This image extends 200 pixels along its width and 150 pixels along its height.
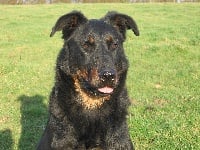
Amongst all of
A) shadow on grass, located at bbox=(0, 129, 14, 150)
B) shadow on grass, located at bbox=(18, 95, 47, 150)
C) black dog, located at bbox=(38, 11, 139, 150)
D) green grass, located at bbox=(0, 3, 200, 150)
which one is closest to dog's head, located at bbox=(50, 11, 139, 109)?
black dog, located at bbox=(38, 11, 139, 150)

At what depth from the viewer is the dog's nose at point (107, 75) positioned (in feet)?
17.1

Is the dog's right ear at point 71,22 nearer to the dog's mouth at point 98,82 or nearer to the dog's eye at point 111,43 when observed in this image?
the dog's eye at point 111,43

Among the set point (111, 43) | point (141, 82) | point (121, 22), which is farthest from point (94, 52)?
point (141, 82)

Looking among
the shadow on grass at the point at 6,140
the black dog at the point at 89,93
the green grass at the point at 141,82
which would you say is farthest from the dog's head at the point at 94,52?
the shadow on grass at the point at 6,140

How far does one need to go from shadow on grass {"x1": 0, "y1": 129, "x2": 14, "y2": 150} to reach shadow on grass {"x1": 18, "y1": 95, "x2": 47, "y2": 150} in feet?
0.64

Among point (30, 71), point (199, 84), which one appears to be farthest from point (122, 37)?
point (30, 71)

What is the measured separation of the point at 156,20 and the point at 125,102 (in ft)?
70.0

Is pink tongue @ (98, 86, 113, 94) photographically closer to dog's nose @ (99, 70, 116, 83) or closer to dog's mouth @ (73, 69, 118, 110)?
dog's mouth @ (73, 69, 118, 110)

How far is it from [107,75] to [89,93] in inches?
19.8

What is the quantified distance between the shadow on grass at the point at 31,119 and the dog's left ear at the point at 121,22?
3.36 meters

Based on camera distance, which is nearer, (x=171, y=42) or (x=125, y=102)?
(x=125, y=102)

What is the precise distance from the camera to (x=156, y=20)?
26.5 m

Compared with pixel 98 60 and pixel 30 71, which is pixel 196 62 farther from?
pixel 98 60

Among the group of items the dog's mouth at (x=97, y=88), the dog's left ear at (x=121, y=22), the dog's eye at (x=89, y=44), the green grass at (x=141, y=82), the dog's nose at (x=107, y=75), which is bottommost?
the green grass at (x=141, y=82)
